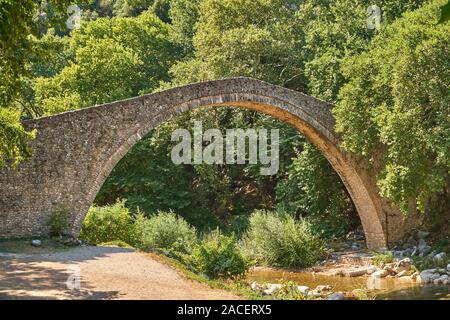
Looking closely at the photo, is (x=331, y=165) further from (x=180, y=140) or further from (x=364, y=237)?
(x=180, y=140)

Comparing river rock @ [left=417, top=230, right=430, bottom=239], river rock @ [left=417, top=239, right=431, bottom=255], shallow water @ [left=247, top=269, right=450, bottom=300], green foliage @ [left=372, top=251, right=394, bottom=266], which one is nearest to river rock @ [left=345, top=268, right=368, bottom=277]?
shallow water @ [left=247, top=269, right=450, bottom=300]

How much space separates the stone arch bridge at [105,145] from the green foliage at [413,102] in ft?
8.56

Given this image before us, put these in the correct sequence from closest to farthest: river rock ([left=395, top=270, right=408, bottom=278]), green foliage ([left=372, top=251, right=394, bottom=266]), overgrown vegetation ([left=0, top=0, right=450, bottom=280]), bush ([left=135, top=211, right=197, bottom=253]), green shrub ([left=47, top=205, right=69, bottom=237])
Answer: green shrub ([left=47, top=205, right=69, bottom=237])
overgrown vegetation ([left=0, top=0, right=450, bottom=280])
bush ([left=135, top=211, right=197, bottom=253])
river rock ([left=395, top=270, right=408, bottom=278])
green foliage ([left=372, top=251, right=394, bottom=266])

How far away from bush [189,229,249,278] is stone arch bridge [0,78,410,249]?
3.80 metres

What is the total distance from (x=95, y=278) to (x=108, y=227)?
7.01 m

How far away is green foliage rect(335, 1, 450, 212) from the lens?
1473 centimetres

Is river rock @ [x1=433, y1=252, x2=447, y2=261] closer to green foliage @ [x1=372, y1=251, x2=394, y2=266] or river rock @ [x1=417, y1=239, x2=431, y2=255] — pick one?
river rock @ [x1=417, y1=239, x2=431, y2=255]

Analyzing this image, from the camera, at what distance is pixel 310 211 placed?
21547mm

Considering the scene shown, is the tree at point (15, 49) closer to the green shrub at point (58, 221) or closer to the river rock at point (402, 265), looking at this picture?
the green shrub at point (58, 221)

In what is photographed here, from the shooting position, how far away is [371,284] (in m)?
15.0

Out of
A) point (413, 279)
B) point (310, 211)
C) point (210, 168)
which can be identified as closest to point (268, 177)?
point (210, 168)

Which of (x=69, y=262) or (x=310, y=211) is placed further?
(x=310, y=211)

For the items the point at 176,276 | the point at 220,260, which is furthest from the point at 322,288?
the point at 176,276

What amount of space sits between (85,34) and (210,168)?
509 inches
